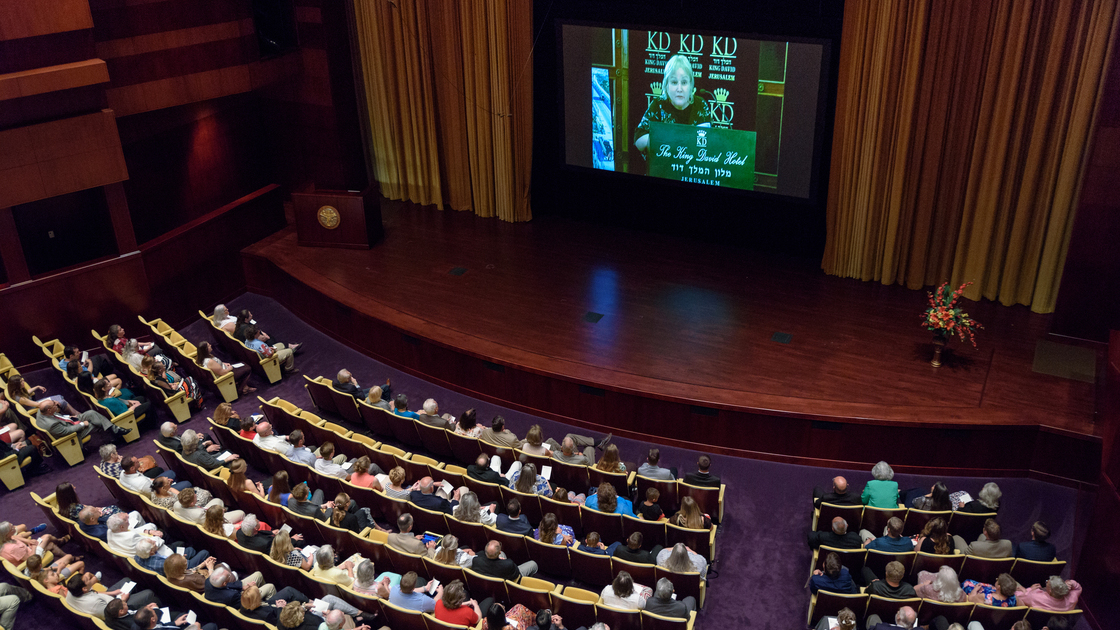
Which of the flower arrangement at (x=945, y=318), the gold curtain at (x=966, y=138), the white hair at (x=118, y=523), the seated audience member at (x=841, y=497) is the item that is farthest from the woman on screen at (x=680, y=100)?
the white hair at (x=118, y=523)

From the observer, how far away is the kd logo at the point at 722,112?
35.4 feet

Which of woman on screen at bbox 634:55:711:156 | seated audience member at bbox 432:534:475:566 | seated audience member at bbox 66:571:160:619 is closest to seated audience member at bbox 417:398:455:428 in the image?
seated audience member at bbox 432:534:475:566

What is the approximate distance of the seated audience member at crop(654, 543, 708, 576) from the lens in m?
6.34

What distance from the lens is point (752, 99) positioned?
10.6 metres

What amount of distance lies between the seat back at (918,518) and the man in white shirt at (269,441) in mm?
5058

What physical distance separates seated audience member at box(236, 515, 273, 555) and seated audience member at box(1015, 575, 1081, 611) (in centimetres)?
552

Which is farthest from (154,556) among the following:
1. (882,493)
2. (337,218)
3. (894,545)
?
(337,218)

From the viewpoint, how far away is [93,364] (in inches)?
388

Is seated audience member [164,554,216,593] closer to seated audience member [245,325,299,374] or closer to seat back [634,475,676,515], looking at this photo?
seat back [634,475,676,515]

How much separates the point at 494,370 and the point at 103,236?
215 inches

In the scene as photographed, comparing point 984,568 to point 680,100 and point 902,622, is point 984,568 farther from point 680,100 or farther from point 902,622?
point 680,100

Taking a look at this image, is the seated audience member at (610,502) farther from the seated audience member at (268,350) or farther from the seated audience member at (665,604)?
the seated audience member at (268,350)

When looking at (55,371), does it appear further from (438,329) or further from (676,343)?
(676,343)

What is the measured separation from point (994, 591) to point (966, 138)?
5.41 m
